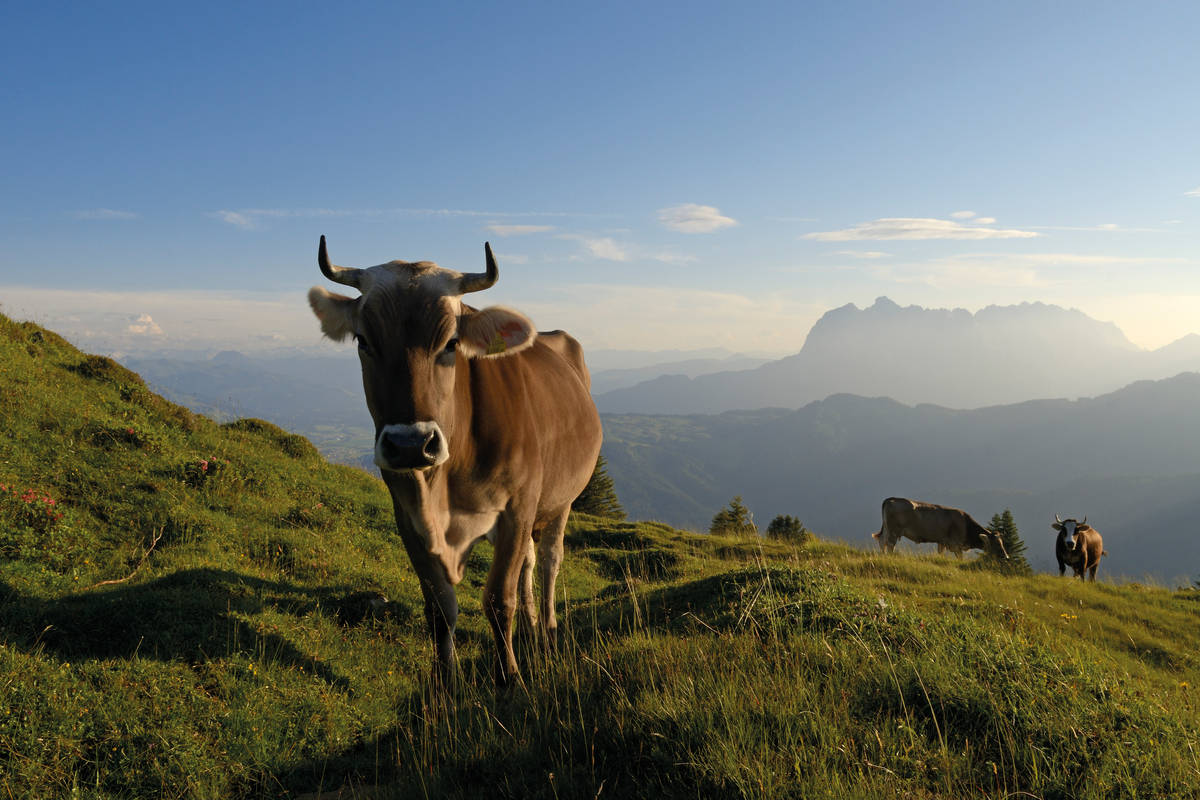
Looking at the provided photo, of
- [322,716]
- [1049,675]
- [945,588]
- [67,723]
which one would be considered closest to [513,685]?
[322,716]

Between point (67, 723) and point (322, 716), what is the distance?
1823 mm

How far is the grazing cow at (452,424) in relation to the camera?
190 inches

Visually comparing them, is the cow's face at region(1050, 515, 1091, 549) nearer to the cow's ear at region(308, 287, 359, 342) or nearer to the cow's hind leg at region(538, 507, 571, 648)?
the cow's hind leg at region(538, 507, 571, 648)

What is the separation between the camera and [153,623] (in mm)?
6176

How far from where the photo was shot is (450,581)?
247 inches

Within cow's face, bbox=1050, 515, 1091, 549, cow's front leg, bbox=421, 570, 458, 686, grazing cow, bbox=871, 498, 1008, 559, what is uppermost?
cow's front leg, bbox=421, 570, 458, 686

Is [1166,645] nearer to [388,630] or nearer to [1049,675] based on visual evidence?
[1049,675]

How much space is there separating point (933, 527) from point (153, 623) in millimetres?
27051

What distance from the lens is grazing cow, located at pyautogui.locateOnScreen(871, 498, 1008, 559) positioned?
82.8ft

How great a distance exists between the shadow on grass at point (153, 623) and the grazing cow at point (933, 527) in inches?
938

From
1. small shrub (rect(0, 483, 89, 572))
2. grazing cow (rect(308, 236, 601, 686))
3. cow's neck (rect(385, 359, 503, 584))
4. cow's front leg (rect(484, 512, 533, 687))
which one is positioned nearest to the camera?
grazing cow (rect(308, 236, 601, 686))

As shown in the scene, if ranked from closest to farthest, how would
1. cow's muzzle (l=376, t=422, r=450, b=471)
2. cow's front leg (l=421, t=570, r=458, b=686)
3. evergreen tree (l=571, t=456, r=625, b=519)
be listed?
cow's muzzle (l=376, t=422, r=450, b=471) < cow's front leg (l=421, t=570, r=458, b=686) < evergreen tree (l=571, t=456, r=625, b=519)

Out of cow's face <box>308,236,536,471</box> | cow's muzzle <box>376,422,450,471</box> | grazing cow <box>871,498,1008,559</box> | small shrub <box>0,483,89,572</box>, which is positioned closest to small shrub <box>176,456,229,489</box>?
small shrub <box>0,483,89,572</box>

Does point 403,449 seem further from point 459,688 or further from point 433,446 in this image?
point 459,688
